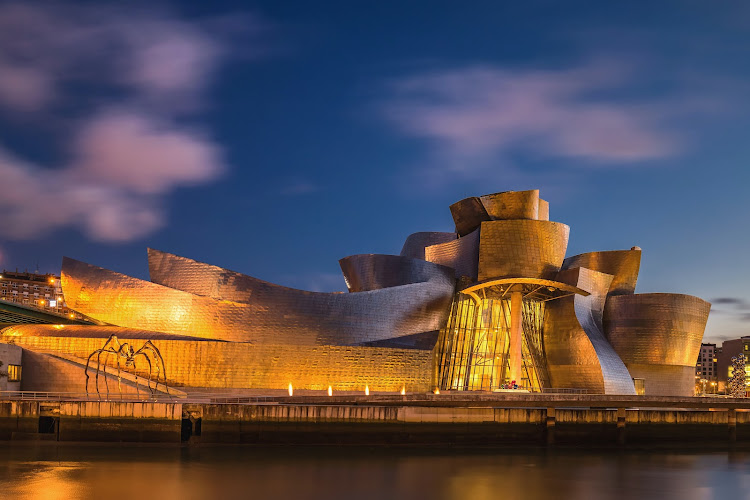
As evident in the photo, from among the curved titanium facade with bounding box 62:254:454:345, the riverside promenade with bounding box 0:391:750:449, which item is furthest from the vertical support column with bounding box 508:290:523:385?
the riverside promenade with bounding box 0:391:750:449

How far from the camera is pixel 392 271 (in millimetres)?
43906

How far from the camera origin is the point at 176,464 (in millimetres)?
20625

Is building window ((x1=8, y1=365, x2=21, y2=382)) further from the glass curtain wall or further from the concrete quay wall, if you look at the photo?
the glass curtain wall

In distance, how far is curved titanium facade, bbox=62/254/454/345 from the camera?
37188mm

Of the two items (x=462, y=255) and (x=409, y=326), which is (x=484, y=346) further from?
(x=409, y=326)

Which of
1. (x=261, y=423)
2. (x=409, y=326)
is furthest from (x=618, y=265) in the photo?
(x=261, y=423)

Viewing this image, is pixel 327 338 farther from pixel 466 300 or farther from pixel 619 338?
pixel 619 338

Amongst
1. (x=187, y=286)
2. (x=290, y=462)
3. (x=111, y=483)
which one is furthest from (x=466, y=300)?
(x=111, y=483)

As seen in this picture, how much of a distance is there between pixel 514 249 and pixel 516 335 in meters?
5.57

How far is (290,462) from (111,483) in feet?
17.5

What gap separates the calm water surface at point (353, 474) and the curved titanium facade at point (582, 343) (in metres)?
17.4

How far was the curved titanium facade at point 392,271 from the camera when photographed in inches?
1724

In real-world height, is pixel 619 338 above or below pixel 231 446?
above

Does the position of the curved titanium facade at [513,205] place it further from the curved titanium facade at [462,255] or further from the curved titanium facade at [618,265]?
the curved titanium facade at [618,265]
